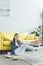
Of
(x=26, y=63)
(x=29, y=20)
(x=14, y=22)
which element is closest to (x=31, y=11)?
(x=29, y=20)

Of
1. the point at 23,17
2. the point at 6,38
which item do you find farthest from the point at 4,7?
the point at 6,38

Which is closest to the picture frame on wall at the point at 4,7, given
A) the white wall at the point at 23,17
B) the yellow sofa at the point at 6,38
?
the white wall at the point at 23,17

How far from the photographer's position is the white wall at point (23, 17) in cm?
697

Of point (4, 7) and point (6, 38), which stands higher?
point (4, 7)

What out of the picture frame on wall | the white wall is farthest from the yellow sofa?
the picture frame on wall

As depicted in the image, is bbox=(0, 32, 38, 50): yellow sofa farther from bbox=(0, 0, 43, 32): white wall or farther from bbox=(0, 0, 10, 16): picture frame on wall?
bbox=(0, 0, 10, 16): picture frame on wall

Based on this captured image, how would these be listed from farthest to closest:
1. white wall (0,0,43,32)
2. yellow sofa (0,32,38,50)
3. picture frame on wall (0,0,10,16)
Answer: white wall (0,0,43,32), picture frame on wall (0,0,10,16), yellow sofa (0,32,38,50)

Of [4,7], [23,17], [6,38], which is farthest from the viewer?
[23,17]

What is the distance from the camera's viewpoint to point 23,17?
7.28 m

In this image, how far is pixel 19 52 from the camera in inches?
207

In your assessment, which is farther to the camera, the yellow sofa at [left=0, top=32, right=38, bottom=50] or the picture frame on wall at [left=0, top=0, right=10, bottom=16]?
the picture frame on wall at [left=0, top=0, right=10, bottom=16]

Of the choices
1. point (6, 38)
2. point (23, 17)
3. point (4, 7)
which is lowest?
point (6, 38)

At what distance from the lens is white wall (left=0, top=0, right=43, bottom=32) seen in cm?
697

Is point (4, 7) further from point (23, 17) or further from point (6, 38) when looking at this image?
point (6, 38)
